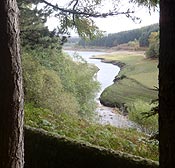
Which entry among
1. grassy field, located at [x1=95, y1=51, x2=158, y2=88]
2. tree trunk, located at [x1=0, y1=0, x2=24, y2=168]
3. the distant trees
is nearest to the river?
grassy field, located at [x1=95, y1=51, x2=158, y2=88]

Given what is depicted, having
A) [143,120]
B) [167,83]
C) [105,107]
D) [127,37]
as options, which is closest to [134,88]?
[143,120]

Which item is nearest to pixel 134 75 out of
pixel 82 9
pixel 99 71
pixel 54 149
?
pixel 99 71

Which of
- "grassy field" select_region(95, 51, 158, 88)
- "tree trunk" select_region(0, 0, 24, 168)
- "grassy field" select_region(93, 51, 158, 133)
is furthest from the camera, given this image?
"grassy field" select_region(93, 51, 158, 133)

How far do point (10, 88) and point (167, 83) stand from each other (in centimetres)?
139

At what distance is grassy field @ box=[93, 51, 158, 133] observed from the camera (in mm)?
12348

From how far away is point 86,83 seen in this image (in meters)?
17.3

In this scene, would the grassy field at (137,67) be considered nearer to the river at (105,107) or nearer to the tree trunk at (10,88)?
the river at (105,107)

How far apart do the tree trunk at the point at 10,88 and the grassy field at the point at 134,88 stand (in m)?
8.78

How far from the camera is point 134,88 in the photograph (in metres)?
15.2

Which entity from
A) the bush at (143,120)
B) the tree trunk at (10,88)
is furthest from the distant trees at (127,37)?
the tree trunk at (10,88)

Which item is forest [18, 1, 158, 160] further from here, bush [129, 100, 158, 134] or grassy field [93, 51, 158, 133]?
bush [129, 100, 158, 134]

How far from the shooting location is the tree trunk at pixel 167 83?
1963mm

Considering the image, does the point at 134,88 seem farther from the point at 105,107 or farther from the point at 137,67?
the point at 105,107

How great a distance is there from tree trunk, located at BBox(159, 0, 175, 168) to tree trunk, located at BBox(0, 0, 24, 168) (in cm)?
131
